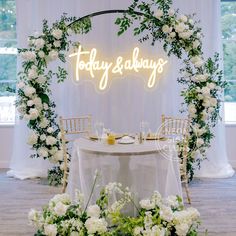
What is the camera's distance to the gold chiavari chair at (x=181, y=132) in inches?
170

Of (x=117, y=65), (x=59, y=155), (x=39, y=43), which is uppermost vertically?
(x=39, y=43)

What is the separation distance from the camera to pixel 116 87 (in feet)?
18.4

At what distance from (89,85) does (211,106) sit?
175cm

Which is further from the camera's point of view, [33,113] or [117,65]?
[117,65]

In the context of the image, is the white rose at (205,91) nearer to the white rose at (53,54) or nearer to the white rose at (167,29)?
the white rose at (167,29)

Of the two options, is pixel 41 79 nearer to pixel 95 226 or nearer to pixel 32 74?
pixel 32 74

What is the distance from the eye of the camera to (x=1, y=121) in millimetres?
6082

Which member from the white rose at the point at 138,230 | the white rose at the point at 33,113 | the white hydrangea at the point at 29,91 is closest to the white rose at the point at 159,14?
the white hydrangea at the point at 29,91

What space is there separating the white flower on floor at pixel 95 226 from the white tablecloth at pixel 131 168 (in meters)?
1.45

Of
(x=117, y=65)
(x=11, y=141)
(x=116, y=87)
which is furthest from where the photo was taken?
(x=11, y=141)

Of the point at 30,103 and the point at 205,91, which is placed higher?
the point at 205,91

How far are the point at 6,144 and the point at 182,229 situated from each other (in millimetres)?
4550

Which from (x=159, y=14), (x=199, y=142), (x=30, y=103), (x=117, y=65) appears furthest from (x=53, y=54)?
(x=199, y=142)

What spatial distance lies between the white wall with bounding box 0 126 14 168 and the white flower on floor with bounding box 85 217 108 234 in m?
4.31
